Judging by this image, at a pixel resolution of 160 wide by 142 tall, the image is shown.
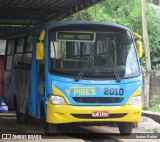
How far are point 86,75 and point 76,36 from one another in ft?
3.69

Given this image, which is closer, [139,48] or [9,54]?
[139,48]

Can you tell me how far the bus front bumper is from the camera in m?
11.2

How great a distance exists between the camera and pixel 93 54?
12.0m

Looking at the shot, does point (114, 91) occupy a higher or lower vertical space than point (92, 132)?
higher

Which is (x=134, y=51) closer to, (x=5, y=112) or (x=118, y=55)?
(x=118, y=55)

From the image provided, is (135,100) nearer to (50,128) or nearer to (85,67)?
(85,67)

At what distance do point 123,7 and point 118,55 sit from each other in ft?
69.4

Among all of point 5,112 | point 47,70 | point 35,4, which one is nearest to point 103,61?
point 47,70

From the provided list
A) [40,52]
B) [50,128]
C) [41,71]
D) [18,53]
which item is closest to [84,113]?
[50,128]

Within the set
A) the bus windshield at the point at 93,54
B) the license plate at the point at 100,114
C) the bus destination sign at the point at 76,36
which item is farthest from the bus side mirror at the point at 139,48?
the license plate at the point at 100,114

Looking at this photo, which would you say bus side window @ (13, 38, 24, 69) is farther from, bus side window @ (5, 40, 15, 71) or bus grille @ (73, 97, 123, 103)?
bus grille @ (73, 97, 123, 103)

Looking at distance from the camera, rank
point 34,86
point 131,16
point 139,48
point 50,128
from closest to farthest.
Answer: point 50,128, point 139,48, point 34,86, point 131,16

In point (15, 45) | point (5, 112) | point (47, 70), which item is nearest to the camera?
point (47, 70)

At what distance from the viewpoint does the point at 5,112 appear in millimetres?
19906
